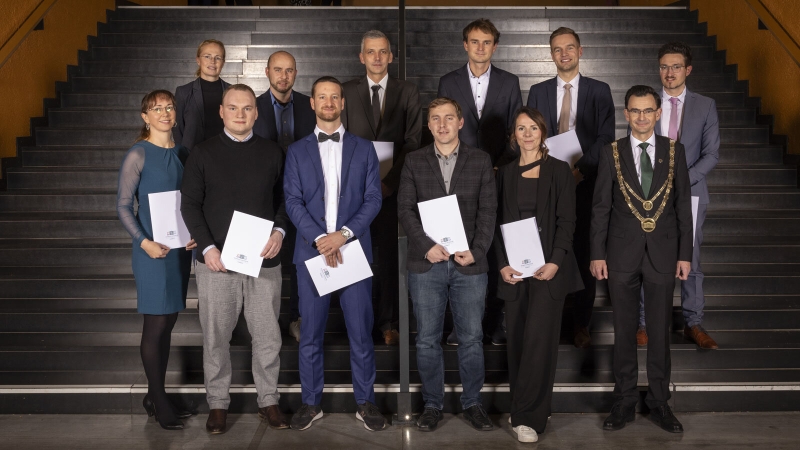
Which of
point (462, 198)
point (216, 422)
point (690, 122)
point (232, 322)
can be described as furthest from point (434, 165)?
point (216, 422)

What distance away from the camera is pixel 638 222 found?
3.84 metres

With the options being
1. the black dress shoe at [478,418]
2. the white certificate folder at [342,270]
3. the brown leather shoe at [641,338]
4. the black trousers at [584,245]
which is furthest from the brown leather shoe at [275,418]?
the brown leather shoe at [641,338]

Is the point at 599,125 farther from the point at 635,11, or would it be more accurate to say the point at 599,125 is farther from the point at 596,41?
the point at 635,11

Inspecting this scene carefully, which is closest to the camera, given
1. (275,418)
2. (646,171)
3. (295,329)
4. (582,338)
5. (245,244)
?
(245,244)

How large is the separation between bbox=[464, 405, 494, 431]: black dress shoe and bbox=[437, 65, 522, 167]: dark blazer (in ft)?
4.36

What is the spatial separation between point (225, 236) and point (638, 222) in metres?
1.98

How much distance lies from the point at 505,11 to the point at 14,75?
169 inches

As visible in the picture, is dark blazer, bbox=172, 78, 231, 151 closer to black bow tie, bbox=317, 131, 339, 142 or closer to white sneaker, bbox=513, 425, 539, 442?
black bow tie, bbox=317, 131, 339, 142

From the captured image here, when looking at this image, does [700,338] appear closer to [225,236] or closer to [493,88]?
[493,88]

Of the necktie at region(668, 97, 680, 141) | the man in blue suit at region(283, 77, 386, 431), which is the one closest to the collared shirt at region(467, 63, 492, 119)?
the man in blue suit at region(283, 77, 386, 431)

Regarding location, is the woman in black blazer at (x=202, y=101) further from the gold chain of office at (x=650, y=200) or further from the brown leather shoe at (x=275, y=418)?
the gold chain of office at (x=650, y=200)

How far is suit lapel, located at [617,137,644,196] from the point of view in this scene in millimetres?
3846

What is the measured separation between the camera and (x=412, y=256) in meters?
3.88

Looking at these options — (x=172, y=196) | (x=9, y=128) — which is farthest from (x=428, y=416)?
(x=9, y=128)
